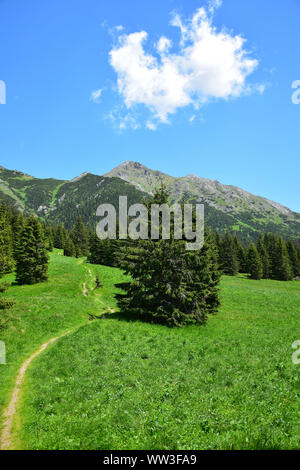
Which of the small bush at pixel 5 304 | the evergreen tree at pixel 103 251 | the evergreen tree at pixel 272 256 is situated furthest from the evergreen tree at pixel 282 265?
the small bush at pixel 5 304

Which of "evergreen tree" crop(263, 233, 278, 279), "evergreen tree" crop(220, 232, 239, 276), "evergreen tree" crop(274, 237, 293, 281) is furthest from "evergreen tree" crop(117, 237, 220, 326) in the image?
"evergreen tree" crop(263, 233, 278, 279)

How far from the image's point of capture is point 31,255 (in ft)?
133

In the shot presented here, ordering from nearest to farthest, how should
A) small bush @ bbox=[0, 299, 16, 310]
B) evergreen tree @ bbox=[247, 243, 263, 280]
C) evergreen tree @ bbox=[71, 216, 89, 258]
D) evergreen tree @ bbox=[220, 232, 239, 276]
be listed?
1. small bush @ bbox=[0, 299, 16, 310]
2. evergreen tree @ bbox=[247, 243, 263, 280]
3. evergreen tree @ bbox=[220, 232, 239, 276]
4. evergreen tree @ bbox=[71, 216, 89, 258]

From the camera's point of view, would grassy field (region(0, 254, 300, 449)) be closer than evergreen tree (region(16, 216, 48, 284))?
Yes

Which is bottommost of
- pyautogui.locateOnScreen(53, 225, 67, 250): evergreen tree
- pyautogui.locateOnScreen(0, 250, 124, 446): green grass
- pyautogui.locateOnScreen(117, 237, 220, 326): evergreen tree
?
pyautogui.locateOnScreen(0, 250, 124, 446): green grass

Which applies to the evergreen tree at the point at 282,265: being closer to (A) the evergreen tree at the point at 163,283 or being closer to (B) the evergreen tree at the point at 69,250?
(A) the evergreen tree at the point at 163,283

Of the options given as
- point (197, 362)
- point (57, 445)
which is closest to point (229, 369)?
point (197, 362)

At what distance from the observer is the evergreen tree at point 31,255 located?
39.6m

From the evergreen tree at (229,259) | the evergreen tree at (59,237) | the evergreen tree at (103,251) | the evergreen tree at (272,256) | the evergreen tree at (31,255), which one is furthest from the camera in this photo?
the evergreen tree at (59,237)

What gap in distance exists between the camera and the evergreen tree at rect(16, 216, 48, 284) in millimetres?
39619

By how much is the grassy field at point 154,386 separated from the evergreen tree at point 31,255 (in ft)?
56.5

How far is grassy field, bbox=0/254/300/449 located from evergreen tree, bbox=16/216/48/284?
56.5 ft

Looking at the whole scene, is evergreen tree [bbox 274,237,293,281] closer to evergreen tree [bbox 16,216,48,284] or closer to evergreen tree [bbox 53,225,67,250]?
evergreen tree [bbox 16,216,48,284]
